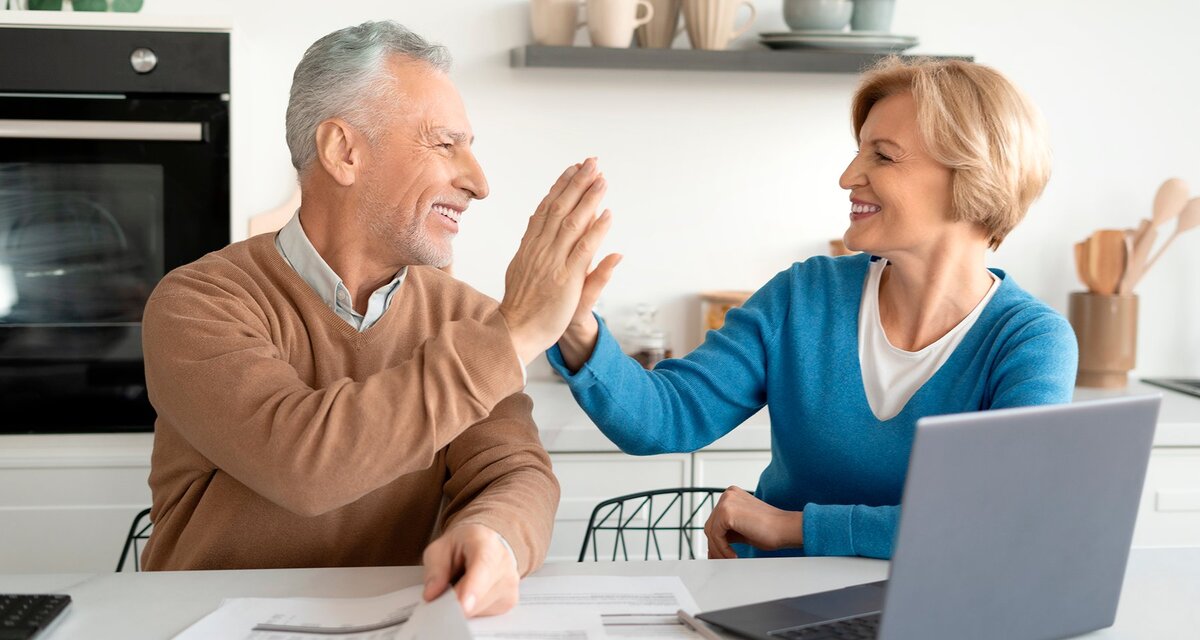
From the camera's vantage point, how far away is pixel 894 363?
170cm

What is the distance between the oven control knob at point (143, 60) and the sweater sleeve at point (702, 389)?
133 centimetres

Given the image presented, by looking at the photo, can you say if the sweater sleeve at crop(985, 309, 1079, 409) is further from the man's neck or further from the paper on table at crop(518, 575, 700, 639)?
the man's neck

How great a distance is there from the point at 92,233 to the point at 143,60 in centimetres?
39

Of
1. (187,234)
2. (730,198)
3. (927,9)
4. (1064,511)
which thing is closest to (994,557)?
(1064,511)

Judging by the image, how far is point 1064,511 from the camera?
1040 millimetres

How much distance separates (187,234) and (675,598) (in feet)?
5.39

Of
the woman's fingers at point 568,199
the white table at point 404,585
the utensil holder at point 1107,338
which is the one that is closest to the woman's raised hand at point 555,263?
the woman's fingers at point 568,199

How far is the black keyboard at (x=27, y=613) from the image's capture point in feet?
3.60

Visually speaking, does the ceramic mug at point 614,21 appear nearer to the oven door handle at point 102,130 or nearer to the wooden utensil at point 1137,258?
the oven door handle at point 102,130

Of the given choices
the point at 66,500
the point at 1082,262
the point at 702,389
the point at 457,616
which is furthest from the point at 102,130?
the point at 1082,262

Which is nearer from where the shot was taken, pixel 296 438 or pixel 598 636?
pixel 598 636

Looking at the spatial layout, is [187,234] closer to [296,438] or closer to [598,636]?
[296,438]

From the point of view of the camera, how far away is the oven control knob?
2402mm

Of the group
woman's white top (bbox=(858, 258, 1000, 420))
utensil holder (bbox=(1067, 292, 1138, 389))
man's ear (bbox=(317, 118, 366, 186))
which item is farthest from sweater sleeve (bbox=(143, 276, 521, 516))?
utensil holder (bbox=(1067, 292, 1138, 389))
